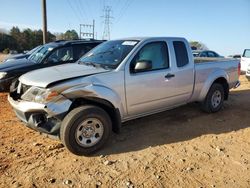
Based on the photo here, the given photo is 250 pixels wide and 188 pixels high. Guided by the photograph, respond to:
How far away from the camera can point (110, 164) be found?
4242mm

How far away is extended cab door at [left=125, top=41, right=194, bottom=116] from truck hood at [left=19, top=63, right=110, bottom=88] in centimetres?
66

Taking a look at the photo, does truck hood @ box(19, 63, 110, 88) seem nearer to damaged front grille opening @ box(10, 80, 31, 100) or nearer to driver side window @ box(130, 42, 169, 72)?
damaged front grille opening @ box(10, 80, 31, 100)

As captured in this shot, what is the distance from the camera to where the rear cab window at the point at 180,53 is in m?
5.82

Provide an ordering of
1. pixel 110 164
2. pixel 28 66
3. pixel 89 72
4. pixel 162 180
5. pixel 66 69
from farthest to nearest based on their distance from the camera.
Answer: pixel 28 66
pixel 66 69
pixel 89 72
pixel 110 164
pixel 162 180

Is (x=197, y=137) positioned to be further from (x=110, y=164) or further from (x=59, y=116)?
(x=59, y=116)

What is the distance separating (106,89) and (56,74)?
851mm

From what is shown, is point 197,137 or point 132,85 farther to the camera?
point 197,137

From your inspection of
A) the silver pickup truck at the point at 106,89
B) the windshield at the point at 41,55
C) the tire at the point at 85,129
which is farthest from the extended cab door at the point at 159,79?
the windshield at the point at 41,55

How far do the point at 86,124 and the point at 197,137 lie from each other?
2186 millimetres

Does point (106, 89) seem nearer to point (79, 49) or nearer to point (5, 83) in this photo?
point (5, 83)

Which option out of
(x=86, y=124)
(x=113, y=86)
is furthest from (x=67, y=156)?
(x=113, y=86)

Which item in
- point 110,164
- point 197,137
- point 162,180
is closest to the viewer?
point 162,180

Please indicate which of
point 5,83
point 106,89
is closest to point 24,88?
point 106,89

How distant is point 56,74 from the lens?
15.3 ft
